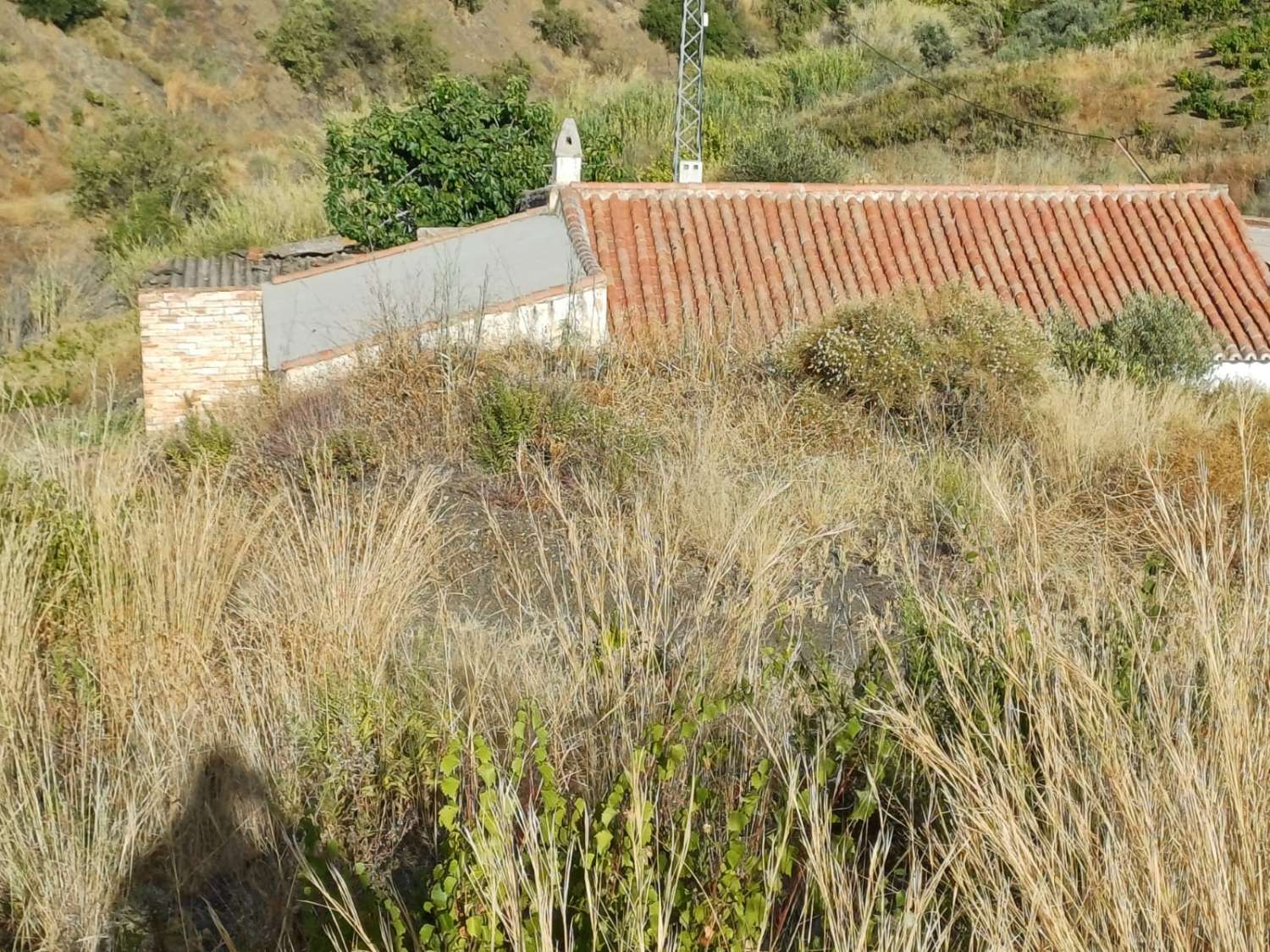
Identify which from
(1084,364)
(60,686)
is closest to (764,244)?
(1084,364)

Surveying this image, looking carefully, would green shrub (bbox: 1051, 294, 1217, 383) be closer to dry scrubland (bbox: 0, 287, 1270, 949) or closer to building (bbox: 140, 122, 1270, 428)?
building (bbox: 140, 122, 1270, 428)

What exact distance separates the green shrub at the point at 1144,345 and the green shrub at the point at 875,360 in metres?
1.95

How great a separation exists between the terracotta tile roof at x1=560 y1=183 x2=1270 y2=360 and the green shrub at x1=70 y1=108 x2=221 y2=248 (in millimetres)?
15303

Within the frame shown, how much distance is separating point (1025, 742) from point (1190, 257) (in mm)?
12726

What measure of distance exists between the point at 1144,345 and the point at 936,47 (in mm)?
28910

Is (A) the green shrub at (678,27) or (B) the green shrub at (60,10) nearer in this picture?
(B) the green shrub at (60,10)

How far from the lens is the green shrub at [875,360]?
8172 mm

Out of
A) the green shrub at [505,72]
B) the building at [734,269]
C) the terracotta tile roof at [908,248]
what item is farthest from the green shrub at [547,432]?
the green shrub at [505,72]

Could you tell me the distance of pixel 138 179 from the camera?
1054 inches

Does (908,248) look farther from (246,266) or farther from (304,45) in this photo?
(304,45)

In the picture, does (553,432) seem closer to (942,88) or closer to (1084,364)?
(1084,364)

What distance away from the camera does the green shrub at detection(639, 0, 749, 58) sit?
4425 centimetres

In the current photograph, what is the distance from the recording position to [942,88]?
98.8 feet

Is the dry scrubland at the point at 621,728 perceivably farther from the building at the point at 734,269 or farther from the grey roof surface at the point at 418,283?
the building at the point at 734,269
